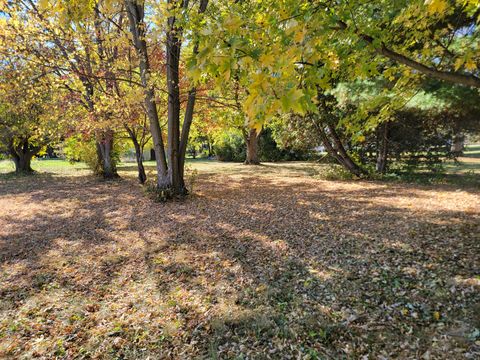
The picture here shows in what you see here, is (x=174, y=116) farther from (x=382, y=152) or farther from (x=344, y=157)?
(x=382, y=152)

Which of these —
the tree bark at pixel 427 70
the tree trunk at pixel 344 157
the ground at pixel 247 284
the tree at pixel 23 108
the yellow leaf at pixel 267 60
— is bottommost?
the ground at pixel 247 284

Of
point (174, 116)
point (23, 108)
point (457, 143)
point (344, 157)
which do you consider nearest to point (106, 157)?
point (23, 108)

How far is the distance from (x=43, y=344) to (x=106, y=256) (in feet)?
5.50

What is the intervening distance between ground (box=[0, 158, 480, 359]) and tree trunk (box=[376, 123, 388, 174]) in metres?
4.43

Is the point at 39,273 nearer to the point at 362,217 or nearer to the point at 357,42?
the point at 357,42

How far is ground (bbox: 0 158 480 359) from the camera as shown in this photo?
218cm

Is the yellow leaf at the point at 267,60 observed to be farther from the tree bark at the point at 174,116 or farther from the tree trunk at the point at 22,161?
the tree trunk at the point at 22,161

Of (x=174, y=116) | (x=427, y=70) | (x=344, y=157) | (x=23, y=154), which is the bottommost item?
(x=344, y=157)

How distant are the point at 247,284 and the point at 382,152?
915 centimetres

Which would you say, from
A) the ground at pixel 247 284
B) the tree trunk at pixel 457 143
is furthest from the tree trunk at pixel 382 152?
the ground at pixel 247 284

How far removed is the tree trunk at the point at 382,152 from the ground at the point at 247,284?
443cm

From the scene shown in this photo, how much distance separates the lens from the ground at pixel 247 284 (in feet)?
7.16

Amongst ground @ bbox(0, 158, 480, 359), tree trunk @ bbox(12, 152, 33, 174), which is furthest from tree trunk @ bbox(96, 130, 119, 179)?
ground @ bbox(0, 158, 480, 359)

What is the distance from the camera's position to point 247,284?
303cm
